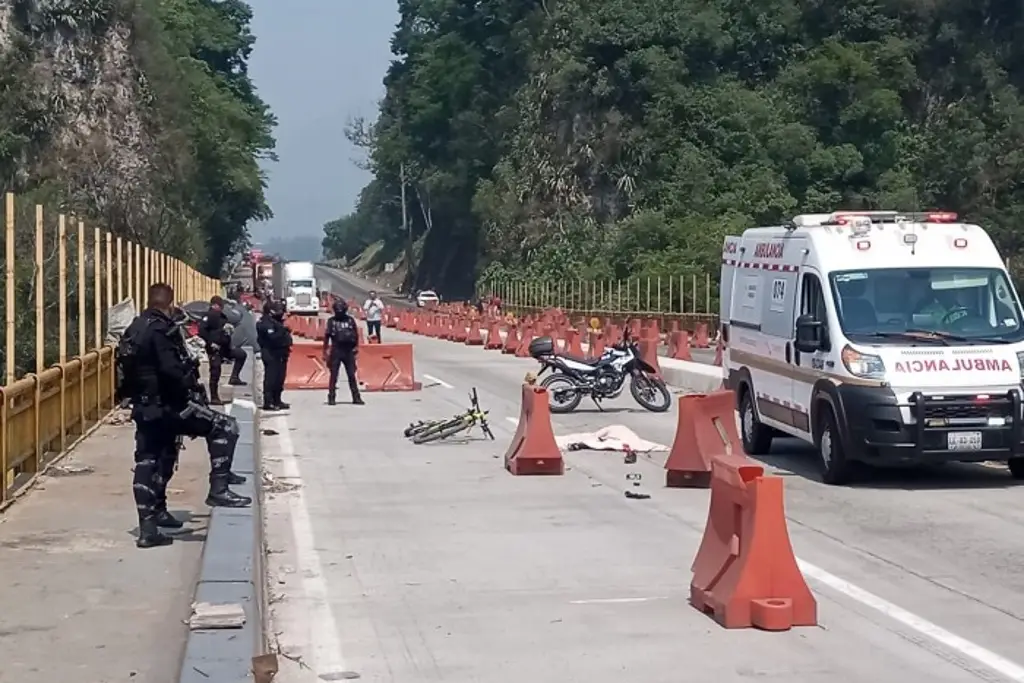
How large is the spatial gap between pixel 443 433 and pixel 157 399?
8631 mm

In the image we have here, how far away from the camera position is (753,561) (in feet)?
27.9

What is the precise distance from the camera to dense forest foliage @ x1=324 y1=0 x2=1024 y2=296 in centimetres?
6606

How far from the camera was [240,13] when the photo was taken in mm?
104125

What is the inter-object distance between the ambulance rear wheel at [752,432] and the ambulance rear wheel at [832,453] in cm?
226

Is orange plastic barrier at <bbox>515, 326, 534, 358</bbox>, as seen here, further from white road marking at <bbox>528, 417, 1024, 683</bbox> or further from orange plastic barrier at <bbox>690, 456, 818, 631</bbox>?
orange plastic barrier at <bbox>690, 456, 818, 631</bbox>

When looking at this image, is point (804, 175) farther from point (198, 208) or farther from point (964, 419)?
point (964, 419)

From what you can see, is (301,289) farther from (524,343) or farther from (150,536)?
(150,536)

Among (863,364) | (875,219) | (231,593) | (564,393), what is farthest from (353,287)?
(231,593)

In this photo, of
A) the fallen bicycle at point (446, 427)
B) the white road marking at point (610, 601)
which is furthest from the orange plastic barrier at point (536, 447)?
the white road marking at point (610, 601)

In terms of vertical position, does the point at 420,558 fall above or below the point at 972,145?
below

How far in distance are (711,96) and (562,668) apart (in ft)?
210

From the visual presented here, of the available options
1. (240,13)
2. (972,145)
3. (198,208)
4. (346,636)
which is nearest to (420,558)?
(346,636)

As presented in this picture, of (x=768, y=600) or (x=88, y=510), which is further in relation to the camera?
(x=88, y=510)

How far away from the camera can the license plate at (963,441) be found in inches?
555
